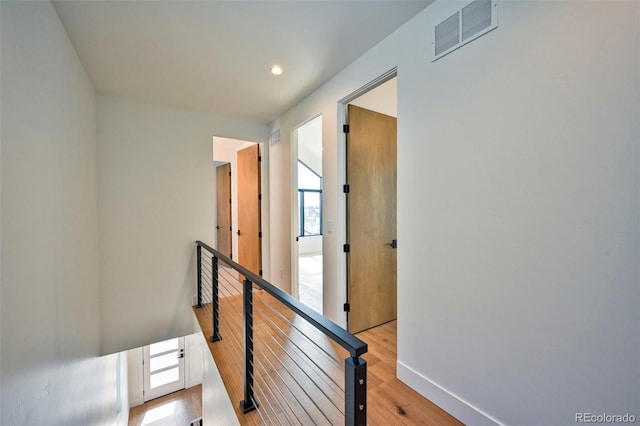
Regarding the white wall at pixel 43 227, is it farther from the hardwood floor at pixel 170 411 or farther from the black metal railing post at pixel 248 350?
the hardwood floor at pixel 170 411

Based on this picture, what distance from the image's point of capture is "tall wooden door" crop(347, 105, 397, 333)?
2.58 meters

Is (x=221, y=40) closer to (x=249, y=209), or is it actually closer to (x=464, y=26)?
(x=464, y=26)

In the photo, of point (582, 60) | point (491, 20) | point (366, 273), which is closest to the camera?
point (582, 60)

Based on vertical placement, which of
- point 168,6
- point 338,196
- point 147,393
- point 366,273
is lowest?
point 147,393

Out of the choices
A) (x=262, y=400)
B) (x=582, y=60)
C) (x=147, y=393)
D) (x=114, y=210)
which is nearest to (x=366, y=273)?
(x=262, y=400)

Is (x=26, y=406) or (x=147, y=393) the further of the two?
(x=147, y=393)

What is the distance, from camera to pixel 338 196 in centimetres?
252

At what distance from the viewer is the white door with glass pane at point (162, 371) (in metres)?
4.50

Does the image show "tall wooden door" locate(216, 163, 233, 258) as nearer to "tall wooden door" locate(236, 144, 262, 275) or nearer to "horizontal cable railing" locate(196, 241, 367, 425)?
"tall wooden door" locate(236, 144, 262, 275)

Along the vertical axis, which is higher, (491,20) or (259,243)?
(491,20)

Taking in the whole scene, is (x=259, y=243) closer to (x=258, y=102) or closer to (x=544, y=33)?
(x=258, y=102)

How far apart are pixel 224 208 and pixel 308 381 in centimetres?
447

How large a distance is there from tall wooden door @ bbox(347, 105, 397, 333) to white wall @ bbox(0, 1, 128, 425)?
2.15 meters

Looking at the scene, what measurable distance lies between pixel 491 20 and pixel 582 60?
51 centimetres
